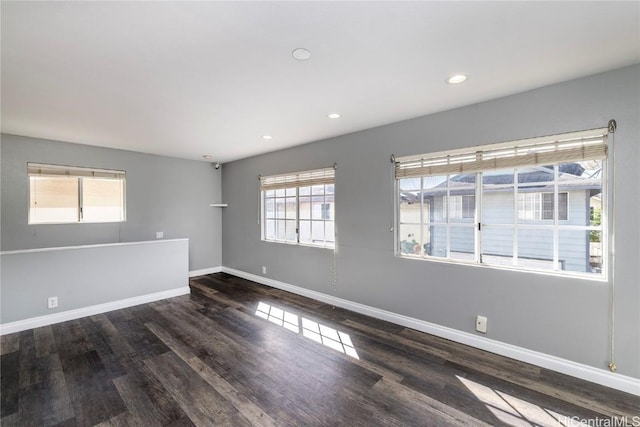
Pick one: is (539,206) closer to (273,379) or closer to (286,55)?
(286,55)

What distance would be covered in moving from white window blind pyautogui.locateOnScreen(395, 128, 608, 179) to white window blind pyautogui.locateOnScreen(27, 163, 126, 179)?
15.4ft

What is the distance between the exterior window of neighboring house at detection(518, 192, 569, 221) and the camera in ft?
7.99

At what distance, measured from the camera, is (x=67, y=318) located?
139 inches

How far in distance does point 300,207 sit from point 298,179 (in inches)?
19.0

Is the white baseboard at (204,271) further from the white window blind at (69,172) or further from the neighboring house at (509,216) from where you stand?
the neighboring house at (509,216)

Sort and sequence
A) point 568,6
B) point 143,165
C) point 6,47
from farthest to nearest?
point 143,165, point 6,47, point 568,6

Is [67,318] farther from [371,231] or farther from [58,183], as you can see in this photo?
[371,231]

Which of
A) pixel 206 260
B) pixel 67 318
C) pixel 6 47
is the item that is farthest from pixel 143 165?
pixel 6 47

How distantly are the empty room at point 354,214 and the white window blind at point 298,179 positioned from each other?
50 mm

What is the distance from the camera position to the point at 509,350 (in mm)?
2594

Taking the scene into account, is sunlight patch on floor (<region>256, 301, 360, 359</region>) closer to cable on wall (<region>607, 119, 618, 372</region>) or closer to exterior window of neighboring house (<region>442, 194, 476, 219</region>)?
exterior window of neighboring house (<region>442, 194, 476, 219</region>)

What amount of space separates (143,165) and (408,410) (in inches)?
214

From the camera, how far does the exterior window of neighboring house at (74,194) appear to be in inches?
157

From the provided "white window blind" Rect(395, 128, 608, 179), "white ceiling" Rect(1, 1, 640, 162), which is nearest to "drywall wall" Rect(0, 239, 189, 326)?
"white ceiling" Rect(1, 1, 640, 162)
